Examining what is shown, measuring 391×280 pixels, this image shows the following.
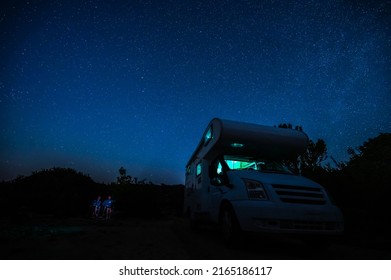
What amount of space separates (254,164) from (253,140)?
0.64m

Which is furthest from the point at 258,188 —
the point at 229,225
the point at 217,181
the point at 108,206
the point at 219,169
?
the point at 108,206

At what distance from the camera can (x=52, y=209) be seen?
15.6 meters

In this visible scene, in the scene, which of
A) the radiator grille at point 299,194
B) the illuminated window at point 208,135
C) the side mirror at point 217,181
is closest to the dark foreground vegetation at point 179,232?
the radiator grille at point 299,194

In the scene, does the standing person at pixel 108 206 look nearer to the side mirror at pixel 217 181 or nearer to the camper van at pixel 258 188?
the camper van at pixel 258 188

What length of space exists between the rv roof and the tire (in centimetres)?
163

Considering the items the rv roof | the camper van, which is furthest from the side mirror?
the rv roof

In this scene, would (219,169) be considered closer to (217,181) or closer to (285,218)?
(217,181)

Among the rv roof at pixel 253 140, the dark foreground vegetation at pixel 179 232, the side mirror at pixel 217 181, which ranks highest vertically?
the rv roof at pixel 253 140

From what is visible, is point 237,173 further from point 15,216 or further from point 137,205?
point 137,205

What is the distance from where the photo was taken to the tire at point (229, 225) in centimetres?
471

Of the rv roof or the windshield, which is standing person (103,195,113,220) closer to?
the rv roof

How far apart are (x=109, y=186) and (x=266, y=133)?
53.5 feet

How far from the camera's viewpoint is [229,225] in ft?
16.5
